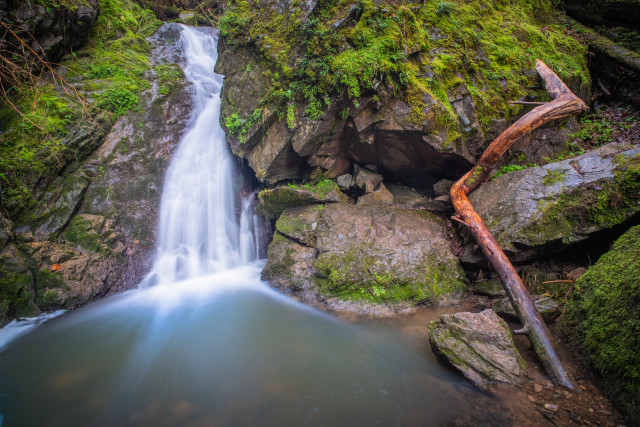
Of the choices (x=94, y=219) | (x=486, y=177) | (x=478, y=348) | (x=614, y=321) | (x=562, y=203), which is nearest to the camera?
(x=614, y=321)

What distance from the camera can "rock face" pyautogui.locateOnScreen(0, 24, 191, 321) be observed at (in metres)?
5.31

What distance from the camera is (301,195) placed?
677cm

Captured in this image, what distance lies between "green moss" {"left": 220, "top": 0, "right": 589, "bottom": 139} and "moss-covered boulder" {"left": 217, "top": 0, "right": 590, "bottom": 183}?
0.03 meters

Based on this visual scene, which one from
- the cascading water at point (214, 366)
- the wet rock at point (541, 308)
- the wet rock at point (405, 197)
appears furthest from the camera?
the wet rock at point (405, 197)

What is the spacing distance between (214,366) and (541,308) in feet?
15.9

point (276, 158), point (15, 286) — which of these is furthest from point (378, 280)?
point (15, 286)

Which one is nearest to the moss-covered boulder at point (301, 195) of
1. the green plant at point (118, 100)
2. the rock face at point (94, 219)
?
the rock face at point (94, 219)

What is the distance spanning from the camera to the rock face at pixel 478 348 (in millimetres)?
3137

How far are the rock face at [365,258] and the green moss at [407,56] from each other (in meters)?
2.21

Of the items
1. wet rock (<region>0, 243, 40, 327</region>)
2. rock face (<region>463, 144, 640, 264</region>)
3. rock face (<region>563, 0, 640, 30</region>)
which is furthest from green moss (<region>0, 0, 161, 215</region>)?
rock face (<region>563, 0, 640, 30</region>)

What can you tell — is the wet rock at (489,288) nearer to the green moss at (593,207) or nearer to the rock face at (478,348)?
the green moss at (593,207)

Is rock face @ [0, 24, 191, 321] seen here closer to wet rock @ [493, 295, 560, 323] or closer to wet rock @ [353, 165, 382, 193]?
wet rock @ [353, 165, 382, 193]

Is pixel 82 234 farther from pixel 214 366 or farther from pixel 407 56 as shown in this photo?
pixel 407 56

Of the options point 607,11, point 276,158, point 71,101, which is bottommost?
point 276,158
